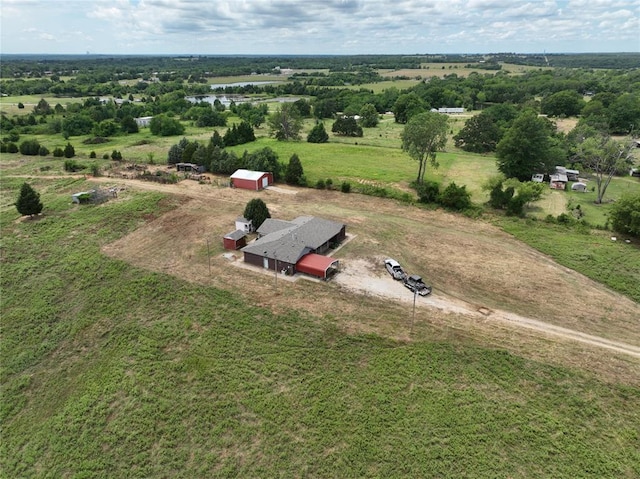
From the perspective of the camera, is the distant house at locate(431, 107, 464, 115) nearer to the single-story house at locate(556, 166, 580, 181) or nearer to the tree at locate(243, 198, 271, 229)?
the single-story house at locate(556, 166, 580, 181)

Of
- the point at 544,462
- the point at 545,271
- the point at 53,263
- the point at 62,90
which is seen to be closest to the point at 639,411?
the point at 544,462

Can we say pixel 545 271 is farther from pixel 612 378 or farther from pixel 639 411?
pixel 639 411

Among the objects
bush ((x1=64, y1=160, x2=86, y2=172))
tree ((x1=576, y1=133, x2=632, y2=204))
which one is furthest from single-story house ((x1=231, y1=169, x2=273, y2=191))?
tree ((x1=576, y1=133, x2=632, y2=204))

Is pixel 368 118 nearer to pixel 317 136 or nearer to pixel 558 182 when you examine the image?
pixel 317 136

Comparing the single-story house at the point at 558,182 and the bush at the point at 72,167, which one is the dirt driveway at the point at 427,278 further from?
the bush at the point at 72,167

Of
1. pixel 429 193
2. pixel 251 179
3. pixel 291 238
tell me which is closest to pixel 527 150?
pixel 429 193

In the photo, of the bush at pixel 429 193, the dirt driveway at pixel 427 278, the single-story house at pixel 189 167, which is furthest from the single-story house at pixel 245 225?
the single-story house at pixel 189 167
